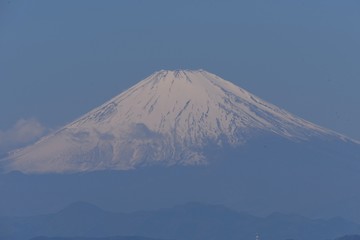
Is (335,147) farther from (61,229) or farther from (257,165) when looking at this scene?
(61,229)

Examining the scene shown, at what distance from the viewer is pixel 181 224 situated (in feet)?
273

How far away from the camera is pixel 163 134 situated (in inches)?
3393

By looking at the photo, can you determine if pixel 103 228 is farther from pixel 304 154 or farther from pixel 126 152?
pixel 304 154

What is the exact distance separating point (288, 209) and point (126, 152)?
941 cm

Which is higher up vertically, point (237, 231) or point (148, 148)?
point (148, 148)

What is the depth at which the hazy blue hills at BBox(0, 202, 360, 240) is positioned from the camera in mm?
80688

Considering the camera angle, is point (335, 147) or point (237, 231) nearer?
point (237, 231)

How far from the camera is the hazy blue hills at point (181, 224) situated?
265ft

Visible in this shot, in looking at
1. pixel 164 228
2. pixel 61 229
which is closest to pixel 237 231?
pixel 164 228

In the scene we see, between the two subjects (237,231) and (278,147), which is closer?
(237,231)

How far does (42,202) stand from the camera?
90.1 m

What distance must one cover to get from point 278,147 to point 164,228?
10201 mm

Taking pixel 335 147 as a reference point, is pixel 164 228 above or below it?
below

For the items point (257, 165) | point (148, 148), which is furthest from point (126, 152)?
point (257, 165)
